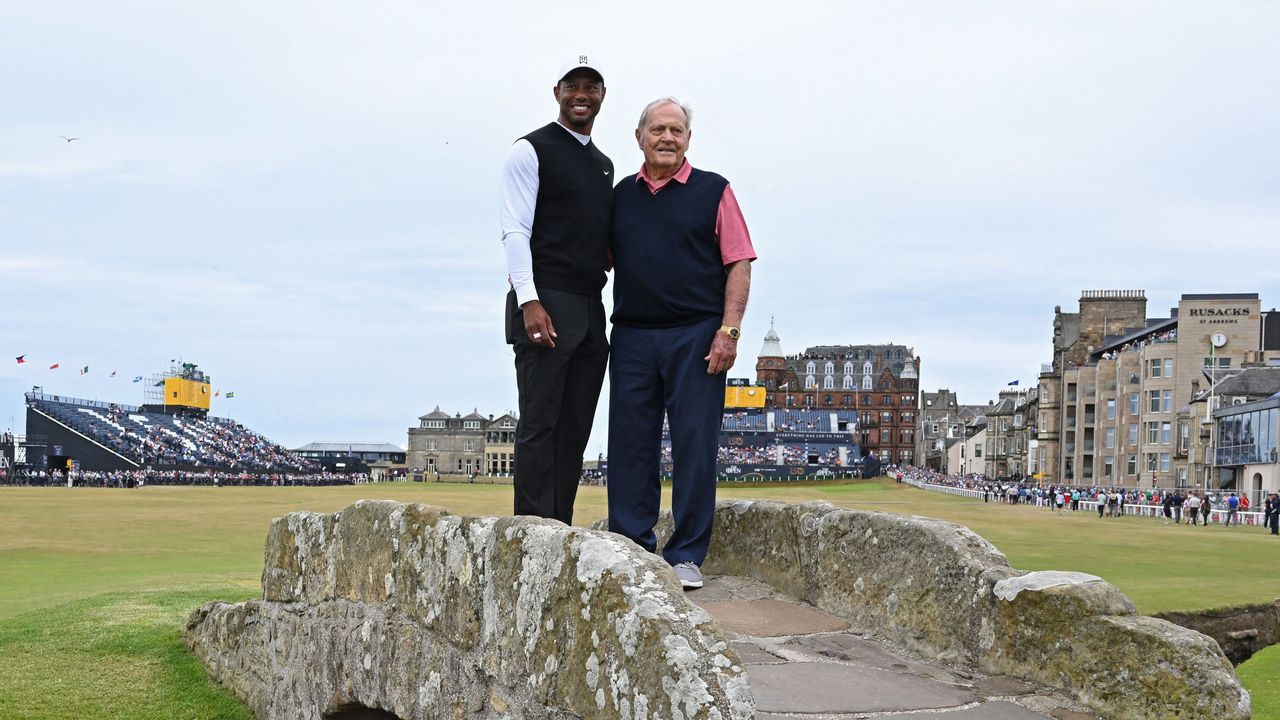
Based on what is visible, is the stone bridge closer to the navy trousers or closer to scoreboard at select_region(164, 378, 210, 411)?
the navy trousers

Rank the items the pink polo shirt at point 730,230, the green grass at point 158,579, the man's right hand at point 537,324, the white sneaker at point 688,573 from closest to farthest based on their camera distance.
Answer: the man's right hand at point 537,324 < the pink polo shirt at point 730,230 < the white sneaker at point 688,573 < the green grass at point 158,579

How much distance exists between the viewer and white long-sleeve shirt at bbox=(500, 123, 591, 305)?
6.09m

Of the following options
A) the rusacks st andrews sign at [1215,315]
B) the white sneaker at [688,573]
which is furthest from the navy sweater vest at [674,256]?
the rusacks st andrews sign at [1215,315]

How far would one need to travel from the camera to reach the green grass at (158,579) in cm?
923

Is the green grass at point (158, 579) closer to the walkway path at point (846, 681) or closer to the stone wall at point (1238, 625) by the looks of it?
the stone wall at point (1238, 625)

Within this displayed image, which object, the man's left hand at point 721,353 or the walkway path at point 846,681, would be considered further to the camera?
the man's left hand at point 721,353

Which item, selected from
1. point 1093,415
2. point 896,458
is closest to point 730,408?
point 896,458

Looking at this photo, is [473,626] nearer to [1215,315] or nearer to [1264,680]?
[1264,680]

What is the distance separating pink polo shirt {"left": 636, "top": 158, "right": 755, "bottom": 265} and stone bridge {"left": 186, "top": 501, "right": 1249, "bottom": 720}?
171 centimetres

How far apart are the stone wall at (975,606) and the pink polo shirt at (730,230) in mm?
1700

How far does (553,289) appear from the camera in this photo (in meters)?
6.34

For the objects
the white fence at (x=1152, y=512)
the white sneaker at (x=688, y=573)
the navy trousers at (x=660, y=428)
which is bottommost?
the white fence at (x=1152, y=512)

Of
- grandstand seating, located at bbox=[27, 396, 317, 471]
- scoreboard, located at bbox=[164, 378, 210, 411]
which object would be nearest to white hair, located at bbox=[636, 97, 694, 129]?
grandstand seating, located at bbox=[27, 396, 317, 471]

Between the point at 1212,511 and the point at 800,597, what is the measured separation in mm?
58517
